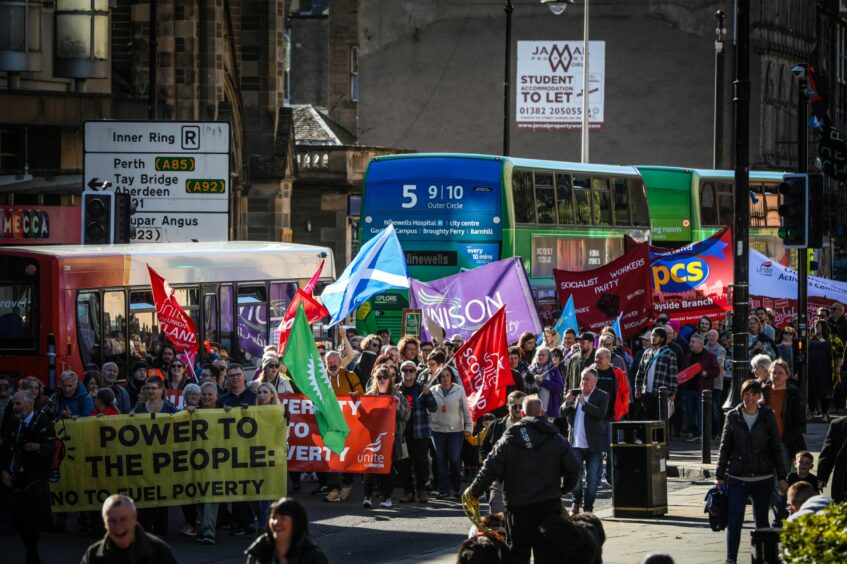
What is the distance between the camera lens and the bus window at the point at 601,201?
1241 inches

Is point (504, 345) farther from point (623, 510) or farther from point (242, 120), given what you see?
point (242, 120)

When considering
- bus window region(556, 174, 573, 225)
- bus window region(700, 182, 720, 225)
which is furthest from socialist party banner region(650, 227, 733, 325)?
bus window region(700, 182, 720, 225)

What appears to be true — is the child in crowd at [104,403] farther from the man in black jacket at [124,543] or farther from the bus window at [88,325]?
the man in black jacket at [124,543]

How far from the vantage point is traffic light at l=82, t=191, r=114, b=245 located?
914 inches

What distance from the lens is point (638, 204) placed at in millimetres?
33562

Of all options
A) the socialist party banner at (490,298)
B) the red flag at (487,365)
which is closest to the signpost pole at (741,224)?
the red flag at (487,365)

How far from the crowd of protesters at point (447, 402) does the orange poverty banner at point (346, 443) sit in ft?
0.60

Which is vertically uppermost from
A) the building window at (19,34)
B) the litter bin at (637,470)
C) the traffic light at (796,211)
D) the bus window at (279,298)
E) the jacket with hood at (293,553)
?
the building window at (19,34)

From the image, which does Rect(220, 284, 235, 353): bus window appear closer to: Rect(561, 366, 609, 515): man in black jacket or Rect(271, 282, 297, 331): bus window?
Rect(271, 282, 297, 331): bus window

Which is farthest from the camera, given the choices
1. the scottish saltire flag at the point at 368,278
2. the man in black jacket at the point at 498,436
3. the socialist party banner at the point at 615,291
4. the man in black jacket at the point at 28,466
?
the socialist party banner at the point at 615,291

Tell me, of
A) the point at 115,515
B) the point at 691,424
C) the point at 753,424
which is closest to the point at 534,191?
the point at 691,424

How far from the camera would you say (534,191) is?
29062mm

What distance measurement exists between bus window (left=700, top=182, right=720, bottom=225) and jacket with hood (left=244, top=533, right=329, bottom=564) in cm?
2863

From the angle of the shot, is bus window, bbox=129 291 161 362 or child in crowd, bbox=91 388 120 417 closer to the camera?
child in crowd, bbox=91 388 120 417
